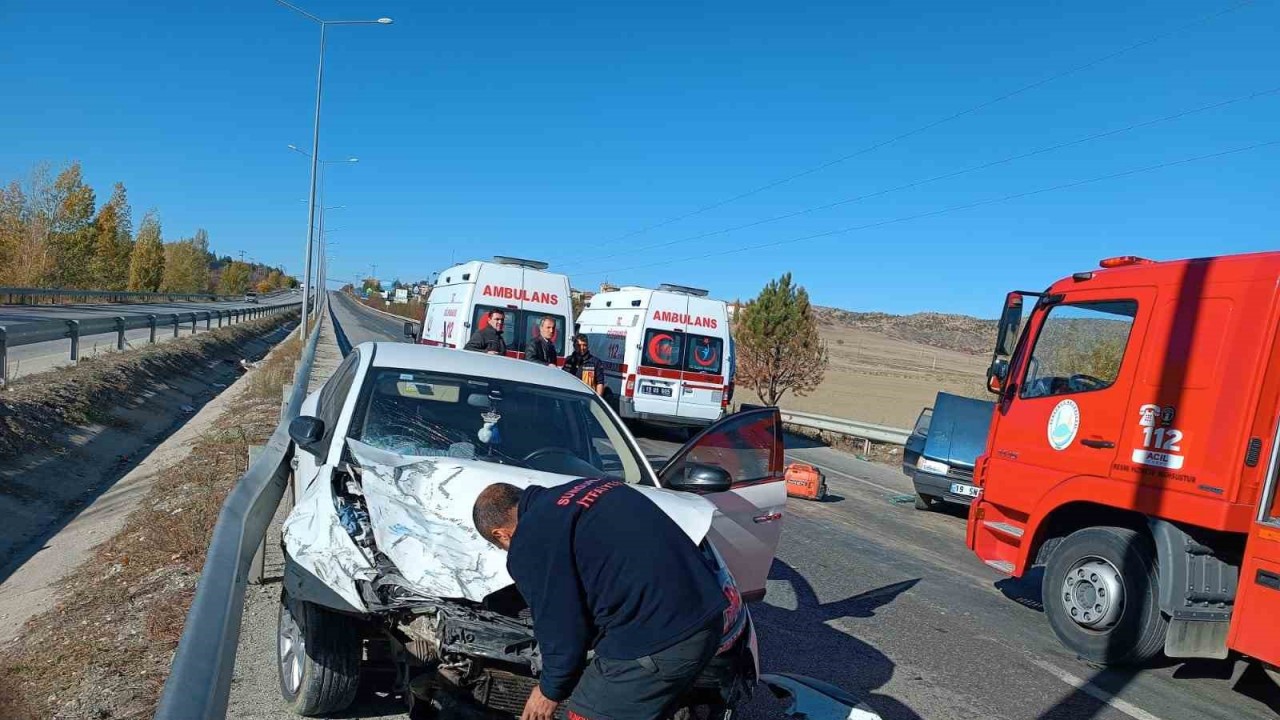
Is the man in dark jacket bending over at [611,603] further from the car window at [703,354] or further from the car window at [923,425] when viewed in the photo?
the car window at [703,354]

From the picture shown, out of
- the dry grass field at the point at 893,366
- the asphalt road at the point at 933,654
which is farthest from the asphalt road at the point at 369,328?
the dry grass field at the point at 893,366

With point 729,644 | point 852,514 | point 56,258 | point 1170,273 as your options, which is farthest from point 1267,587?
point 56,258

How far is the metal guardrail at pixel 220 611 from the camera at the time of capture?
2.15 meters

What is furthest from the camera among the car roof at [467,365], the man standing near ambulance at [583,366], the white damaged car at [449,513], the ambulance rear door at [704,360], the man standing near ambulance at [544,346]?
the ambulance rear door at [704,360]

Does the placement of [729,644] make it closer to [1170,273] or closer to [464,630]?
[464,630]

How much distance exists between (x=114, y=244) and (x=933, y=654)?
6203cm

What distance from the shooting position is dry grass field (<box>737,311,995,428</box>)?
38.1m

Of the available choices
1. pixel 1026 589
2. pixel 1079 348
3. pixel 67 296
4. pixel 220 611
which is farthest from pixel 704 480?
pixel 67 296

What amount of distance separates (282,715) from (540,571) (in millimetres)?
2065

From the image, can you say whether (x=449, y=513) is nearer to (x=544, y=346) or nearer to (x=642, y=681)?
(x=642, y=681)

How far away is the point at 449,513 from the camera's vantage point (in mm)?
3713

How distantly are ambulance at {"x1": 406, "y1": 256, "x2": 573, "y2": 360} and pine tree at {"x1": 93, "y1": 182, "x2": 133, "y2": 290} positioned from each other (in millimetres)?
45293

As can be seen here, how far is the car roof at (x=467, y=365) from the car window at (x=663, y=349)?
11045 millimetres

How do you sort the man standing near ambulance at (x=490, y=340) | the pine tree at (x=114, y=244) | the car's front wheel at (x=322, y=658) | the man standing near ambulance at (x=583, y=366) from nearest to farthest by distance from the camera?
the car's front wheel at (x=322, y=658) → the man standing near ambulance at (x=490, y=340) → the man standing near ambulance at (x=583, y=366) → the pine tree at (x=114, y=244)
